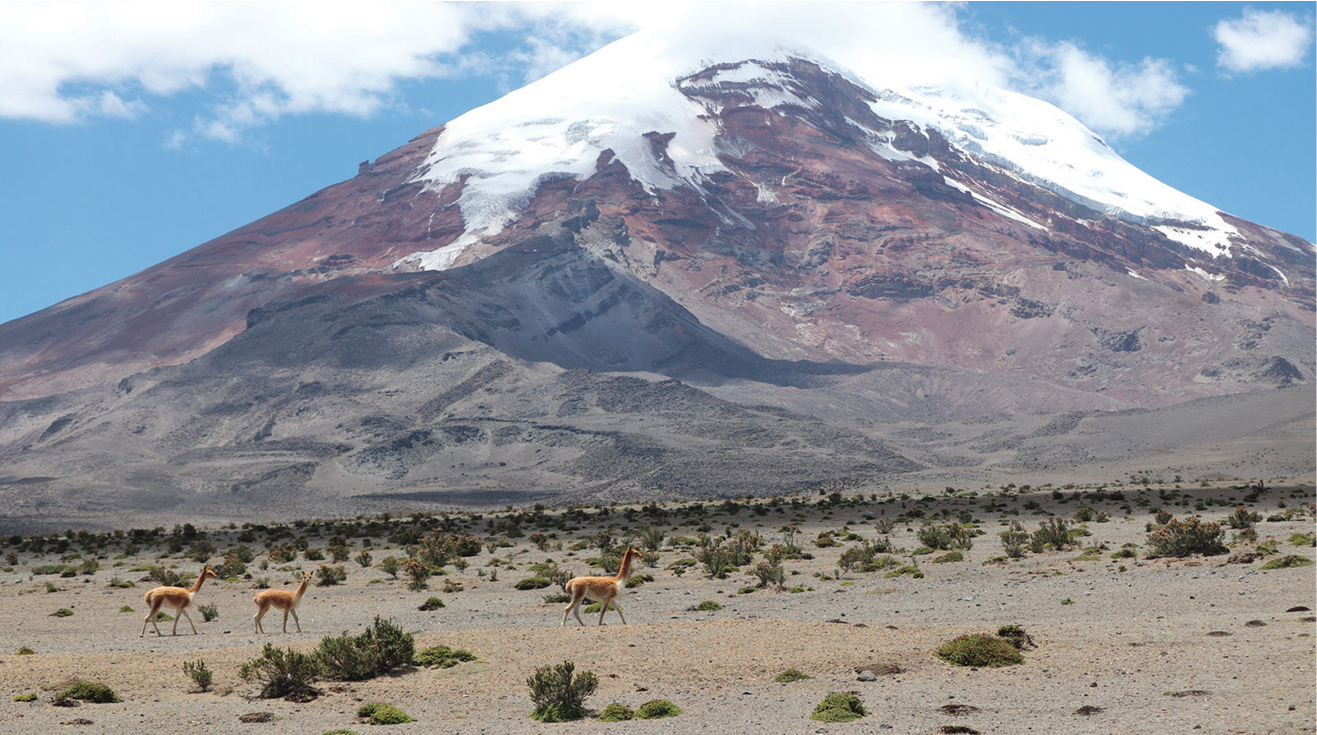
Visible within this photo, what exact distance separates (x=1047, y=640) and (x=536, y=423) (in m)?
107

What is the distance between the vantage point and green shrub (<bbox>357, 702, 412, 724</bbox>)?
12664 millimetres

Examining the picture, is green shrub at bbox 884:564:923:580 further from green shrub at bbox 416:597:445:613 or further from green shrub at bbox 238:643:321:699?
green shrub at bbox 238:643:321:699

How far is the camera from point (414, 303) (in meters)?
164

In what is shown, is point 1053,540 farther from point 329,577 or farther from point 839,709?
point 839,709

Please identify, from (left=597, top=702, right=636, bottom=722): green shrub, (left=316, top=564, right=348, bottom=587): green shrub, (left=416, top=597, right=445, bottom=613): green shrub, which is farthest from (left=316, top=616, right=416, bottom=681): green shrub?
(left=316, top=564, right=348, bottom=587): green shrub

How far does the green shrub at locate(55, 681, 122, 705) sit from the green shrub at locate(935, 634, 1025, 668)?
10471mm

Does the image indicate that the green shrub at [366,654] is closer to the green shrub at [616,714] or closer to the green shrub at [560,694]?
the green shrub at [560,694]

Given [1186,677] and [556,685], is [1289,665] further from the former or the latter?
[556,685]

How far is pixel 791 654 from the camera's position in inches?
592

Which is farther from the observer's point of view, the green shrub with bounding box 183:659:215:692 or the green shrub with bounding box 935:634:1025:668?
the green shrub with bounding box 935:634:1025:668

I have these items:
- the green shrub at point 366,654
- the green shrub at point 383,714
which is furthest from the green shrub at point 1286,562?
the green shrub at point 383,714

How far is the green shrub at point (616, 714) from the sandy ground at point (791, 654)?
149 millimetres

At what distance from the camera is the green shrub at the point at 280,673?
1380 centimetres

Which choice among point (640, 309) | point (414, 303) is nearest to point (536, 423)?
point (414, 303)
